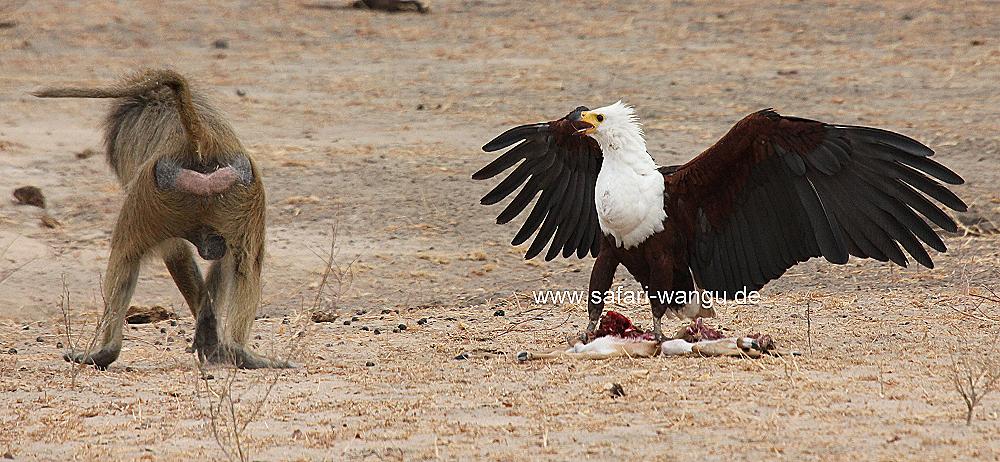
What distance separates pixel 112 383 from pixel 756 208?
2807 mm

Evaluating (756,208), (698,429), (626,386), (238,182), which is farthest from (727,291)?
(238,182)

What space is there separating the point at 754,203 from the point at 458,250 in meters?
3.65

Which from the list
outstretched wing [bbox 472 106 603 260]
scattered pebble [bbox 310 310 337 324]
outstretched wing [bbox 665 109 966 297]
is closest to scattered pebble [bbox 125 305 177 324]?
scattered pebble [bbox 310 310 337 324]

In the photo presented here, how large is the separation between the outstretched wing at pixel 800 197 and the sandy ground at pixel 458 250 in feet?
1.59

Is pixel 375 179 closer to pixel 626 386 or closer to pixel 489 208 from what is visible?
pixel 489 208

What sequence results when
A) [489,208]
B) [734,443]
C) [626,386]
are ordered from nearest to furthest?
1. [734,443]
2. [626,386]
3. [489,208]

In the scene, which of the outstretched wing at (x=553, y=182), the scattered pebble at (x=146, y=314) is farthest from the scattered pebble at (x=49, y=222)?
the outstretched wing at (x=553, y=182)

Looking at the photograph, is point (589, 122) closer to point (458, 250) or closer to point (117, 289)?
point (117, 289)

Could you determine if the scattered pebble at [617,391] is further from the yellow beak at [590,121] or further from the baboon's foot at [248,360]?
the baboon's foot at [248,360]

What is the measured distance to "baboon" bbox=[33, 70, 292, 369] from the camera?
21.2 feet

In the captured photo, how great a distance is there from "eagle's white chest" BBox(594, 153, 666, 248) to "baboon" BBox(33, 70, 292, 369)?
1.56m

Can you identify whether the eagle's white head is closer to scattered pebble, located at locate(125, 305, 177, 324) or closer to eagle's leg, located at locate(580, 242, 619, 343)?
eagle's leg, located at locate(580, 242, 619, 343)

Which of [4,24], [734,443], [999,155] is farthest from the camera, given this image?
[4,24]

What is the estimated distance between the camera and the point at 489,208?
34.7 feet
